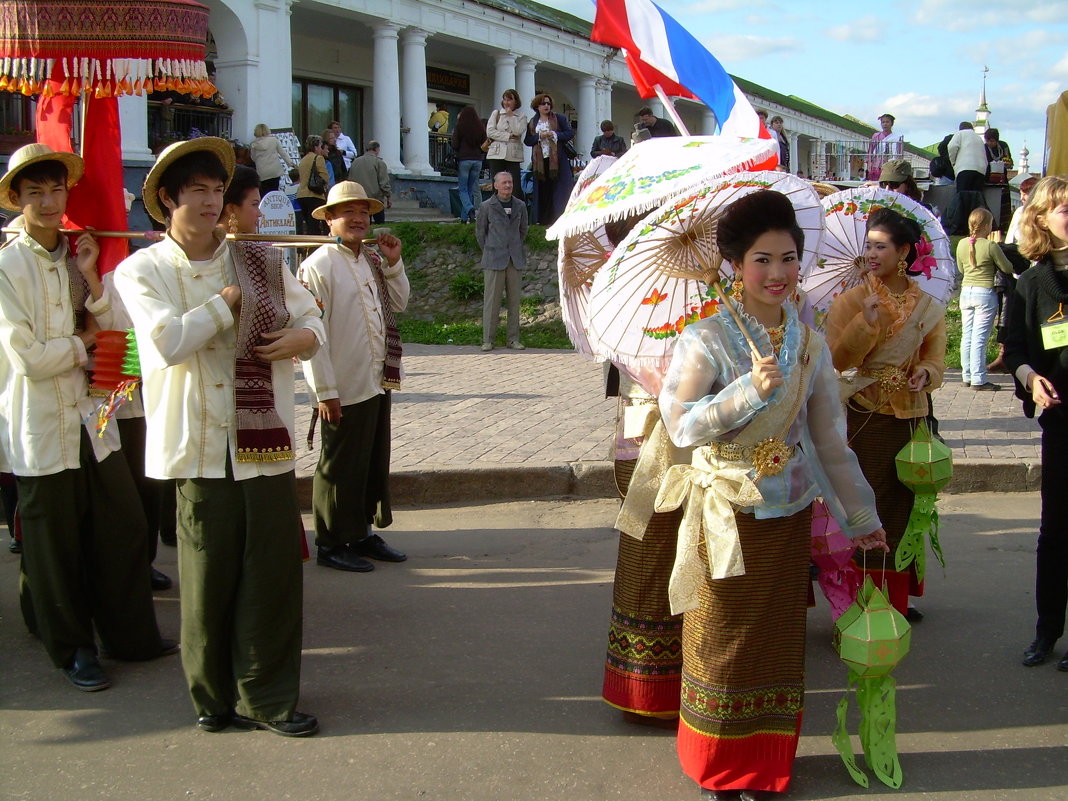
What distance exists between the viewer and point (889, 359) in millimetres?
4762

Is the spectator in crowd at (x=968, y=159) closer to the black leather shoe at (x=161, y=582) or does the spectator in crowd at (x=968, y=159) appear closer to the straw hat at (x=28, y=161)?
the black leather shoe at (x=161, y=582)

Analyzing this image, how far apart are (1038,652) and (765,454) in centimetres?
195

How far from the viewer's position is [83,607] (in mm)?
4555

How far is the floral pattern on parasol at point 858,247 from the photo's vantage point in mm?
4895

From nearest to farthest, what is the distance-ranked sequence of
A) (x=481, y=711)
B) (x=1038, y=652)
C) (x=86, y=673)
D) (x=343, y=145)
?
1. (x=481, y=711)
2. (x=86, y=673)
3. (x=1038, y=652)
4. (x=343, y=145)

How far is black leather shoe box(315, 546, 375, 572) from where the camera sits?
5.83 metres

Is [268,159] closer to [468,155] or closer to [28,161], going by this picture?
[468,155]

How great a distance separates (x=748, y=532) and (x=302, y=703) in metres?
1.89

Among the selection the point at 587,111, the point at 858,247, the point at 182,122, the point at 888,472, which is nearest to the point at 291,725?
the point at 888,472

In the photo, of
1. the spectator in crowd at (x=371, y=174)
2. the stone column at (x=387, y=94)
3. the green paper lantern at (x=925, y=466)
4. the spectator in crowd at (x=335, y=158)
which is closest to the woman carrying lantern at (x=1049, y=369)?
the green paper lantern at (x=925, y=466)

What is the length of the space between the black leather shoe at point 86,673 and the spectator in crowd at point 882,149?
20.5 m

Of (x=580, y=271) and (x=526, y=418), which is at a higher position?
(x=580, y=271)

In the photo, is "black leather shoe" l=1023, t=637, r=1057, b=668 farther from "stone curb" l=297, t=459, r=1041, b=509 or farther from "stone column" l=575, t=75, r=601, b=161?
"stone column" l=575, t=75, r=601, b=161

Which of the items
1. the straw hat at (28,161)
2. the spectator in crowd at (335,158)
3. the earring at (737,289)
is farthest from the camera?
the spectator in crowd at (335,158)
